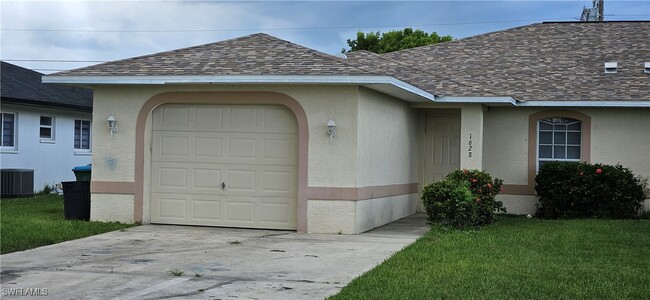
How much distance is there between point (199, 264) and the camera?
440 inches

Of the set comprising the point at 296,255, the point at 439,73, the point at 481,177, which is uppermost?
the point at 439,73

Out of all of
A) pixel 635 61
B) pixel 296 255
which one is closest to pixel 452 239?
pixel 296 255

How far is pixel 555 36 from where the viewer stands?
2394cm

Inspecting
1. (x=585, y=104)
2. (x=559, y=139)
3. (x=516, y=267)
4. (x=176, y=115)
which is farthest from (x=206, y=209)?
(x=585, y=104)

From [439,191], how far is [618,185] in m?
4.94

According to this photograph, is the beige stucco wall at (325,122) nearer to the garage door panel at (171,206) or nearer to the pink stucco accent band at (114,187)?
the pink stucco accent band at (114,187)

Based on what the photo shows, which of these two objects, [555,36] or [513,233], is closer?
[513,233]

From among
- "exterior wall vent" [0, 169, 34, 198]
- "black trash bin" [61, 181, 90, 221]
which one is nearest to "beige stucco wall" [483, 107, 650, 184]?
"black trash bin" [61, 181, 90, 221]

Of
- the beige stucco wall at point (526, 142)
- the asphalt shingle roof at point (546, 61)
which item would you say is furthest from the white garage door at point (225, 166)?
the beige stucco wall at point (526, 142)

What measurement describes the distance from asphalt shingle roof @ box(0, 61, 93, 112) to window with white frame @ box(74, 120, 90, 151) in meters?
0.78

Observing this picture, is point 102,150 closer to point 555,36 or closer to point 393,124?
point 393,124

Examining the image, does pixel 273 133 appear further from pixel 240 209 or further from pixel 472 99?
pixel 472 99

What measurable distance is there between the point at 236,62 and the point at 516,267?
733 centimetres

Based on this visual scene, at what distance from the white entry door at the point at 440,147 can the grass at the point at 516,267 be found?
5232mm
